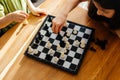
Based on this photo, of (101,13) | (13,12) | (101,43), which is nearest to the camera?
(101,13)

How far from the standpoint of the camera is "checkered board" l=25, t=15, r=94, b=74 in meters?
1.29

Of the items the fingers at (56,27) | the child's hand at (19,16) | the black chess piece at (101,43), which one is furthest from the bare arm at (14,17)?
the black chess piece at (101,43)

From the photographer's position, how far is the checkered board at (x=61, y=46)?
1.29 meters

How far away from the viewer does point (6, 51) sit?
1378 millimetres

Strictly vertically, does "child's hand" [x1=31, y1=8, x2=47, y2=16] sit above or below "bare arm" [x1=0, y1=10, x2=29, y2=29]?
below

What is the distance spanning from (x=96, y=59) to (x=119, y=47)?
0.58 feet

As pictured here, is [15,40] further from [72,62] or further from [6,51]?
[72,62]

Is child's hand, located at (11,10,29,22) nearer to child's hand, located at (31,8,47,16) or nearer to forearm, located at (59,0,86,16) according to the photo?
child's hand, located at (31,8,47,16)

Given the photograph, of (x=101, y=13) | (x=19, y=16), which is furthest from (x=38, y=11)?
(x=101, y=13)

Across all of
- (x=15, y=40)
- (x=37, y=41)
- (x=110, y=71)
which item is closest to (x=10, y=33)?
(x=15, y=40)

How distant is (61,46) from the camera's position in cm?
137

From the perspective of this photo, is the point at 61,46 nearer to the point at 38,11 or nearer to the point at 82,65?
the point at 82,65

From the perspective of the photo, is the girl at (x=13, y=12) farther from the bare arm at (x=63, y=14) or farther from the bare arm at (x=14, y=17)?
the bare arm at (x=63, y=14)

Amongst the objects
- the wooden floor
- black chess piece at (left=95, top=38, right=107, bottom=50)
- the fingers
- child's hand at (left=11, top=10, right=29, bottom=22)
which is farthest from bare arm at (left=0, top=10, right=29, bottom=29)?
black chess piece at (left=95, top=38, right=107, bottom=50)
